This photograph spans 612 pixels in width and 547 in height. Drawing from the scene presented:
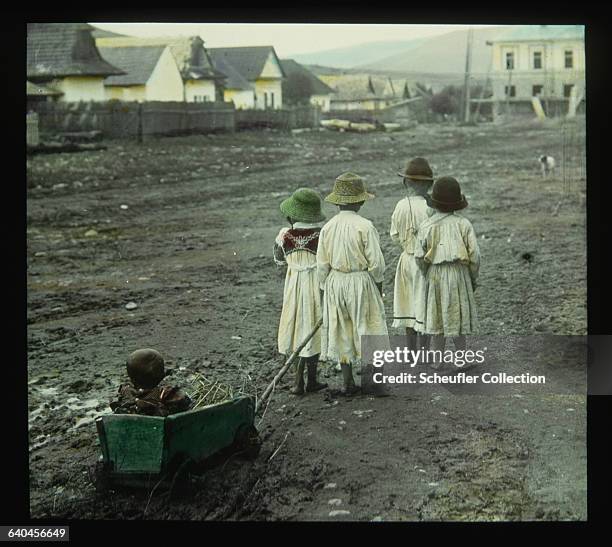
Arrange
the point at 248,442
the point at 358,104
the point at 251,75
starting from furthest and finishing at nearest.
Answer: the point at 358,104, the point at 251,75, the point at 248,442

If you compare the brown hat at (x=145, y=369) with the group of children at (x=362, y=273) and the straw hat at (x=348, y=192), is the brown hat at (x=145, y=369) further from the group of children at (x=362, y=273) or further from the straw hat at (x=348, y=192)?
the straw hat at (x=348, y=192)

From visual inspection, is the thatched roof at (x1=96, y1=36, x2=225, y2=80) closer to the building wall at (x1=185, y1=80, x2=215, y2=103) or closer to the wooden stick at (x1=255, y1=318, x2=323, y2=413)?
the building wall at (x1=185, y1=80, x2=215, y2=103)

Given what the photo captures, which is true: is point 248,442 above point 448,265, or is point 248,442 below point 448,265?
below

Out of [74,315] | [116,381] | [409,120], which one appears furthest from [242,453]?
[409,120]

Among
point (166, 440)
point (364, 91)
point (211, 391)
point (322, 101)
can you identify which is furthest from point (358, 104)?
point (166, 440)

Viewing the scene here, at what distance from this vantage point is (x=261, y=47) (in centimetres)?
523

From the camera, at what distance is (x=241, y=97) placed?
17.9ft

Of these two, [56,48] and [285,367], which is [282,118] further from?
[285,367]

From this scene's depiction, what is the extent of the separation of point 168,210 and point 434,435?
6.53 feet

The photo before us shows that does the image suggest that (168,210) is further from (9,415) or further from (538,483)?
(538,483)

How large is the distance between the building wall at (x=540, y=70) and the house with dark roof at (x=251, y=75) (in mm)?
1280

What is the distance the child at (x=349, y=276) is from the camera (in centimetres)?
483

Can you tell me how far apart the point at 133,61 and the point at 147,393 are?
205cm

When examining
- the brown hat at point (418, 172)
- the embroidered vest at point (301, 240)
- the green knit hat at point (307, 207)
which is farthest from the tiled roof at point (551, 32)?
the embroidered vest at point (301, 240)
